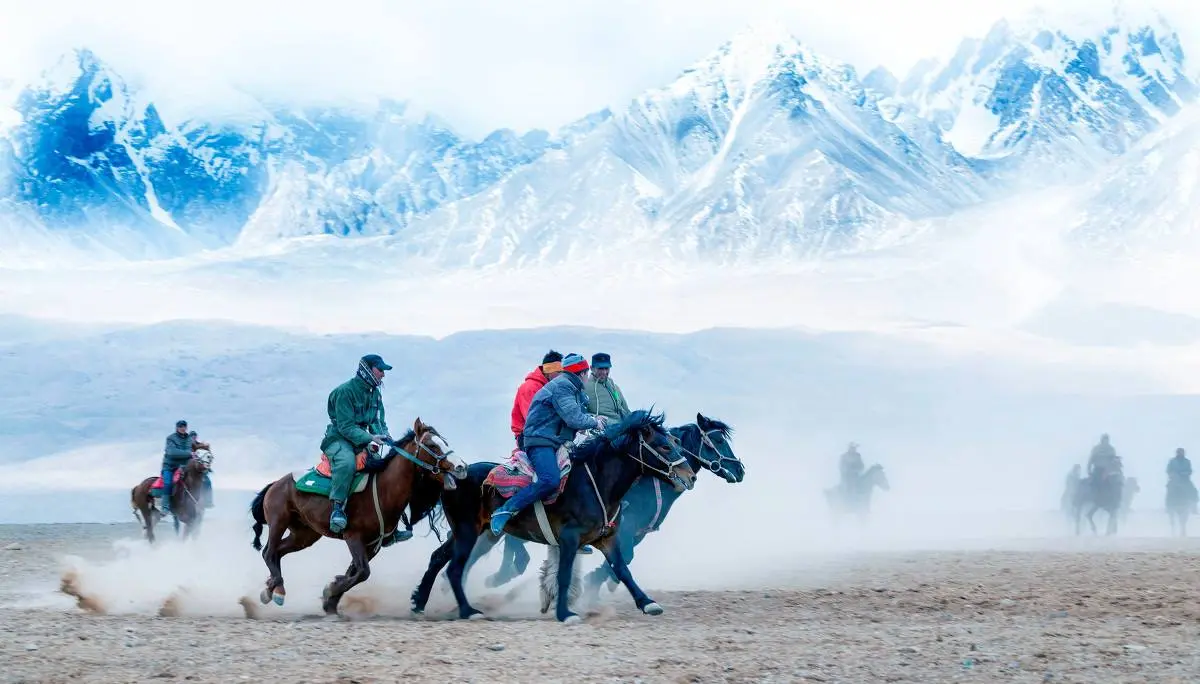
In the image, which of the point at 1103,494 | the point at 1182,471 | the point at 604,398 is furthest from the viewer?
the point at 1182,471

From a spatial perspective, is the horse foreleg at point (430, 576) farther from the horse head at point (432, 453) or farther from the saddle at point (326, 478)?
the saddle at point (326, 478)

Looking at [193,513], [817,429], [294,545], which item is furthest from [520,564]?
[817,429]

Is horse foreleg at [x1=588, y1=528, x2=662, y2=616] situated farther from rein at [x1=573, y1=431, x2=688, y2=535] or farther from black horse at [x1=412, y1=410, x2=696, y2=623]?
rein at [x1=573, y1=431, x2=688, y2=535]

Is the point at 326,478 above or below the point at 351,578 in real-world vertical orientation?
above

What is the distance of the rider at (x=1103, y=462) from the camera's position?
33.8 metres

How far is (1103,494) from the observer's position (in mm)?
33656

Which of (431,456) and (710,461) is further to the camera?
(710,461)

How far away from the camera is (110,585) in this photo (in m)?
16.4

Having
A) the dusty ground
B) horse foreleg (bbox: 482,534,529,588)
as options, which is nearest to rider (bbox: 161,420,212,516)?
the dusty ground

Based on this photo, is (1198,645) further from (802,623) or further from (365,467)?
(365,467)

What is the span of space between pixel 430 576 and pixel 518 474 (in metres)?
1.43

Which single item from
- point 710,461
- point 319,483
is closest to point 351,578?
point 319,483

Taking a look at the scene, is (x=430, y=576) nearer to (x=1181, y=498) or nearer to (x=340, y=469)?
(x=340, y=469)

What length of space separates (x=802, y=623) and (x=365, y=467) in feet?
15.2
